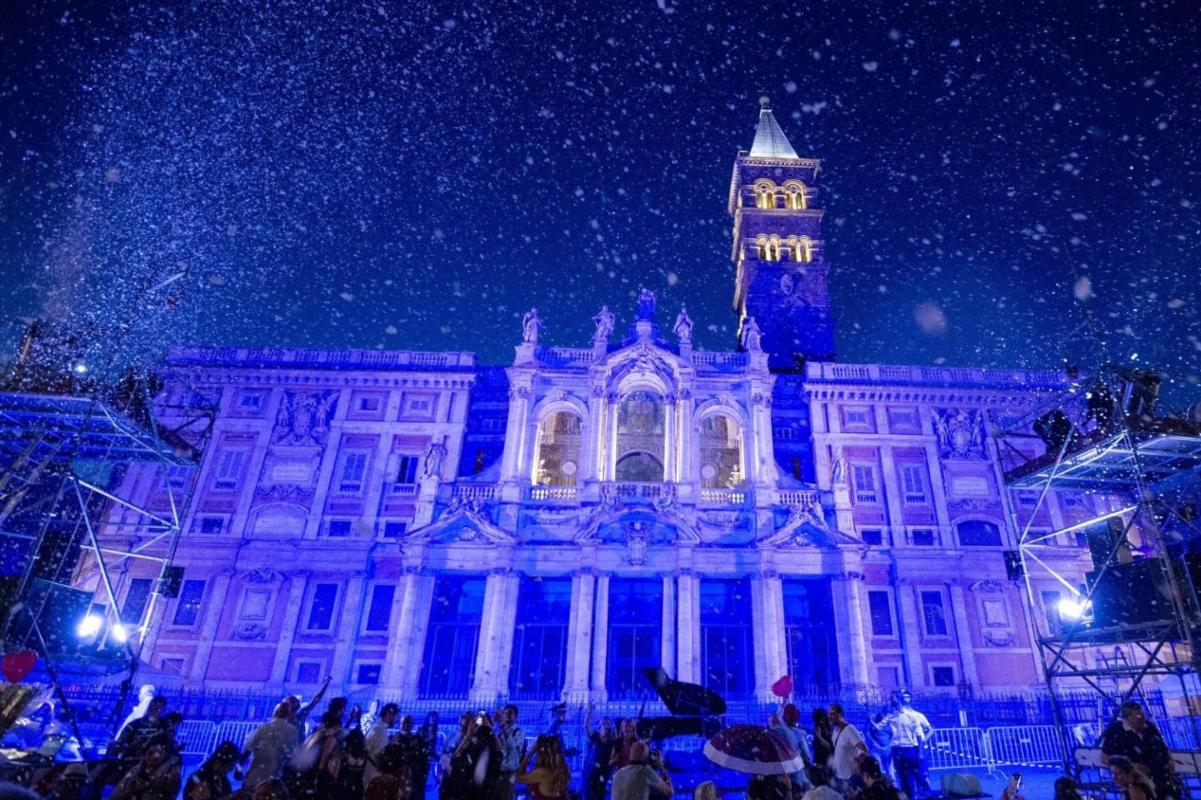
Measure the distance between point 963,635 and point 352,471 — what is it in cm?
2590

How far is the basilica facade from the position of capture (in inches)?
950

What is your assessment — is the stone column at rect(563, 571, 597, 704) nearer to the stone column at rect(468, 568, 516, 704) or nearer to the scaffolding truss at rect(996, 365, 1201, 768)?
the stone column at rect(468, 568, 516, 704)

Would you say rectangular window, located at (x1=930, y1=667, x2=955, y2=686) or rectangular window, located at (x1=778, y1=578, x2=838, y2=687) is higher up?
rectangular window, located at (x1=778, y1=578, x2=838, y2=687)

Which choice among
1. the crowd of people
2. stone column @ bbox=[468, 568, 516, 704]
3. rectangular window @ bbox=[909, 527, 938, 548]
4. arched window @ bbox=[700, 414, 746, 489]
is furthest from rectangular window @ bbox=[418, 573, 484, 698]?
rectangular window @ bbox=[909, 527, 938, 548]

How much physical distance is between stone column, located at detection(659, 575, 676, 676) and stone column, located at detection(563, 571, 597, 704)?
2.66 meters

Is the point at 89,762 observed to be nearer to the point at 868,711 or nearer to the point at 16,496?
the point at 16,496

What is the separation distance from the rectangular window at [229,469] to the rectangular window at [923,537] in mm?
28812

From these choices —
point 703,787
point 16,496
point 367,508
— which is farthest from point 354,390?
point 703,787

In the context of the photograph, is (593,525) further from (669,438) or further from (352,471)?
(352,471)

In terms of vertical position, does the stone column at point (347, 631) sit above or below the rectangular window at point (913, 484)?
below

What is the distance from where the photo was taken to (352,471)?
28125 mm

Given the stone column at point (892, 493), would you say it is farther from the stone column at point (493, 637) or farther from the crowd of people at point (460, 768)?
the crowd of people at point (460, 768)

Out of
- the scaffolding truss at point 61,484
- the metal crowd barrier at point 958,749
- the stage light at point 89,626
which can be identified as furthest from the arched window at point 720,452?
the stage light at point 89,626

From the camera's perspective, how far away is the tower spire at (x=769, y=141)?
43.9 meters
